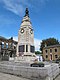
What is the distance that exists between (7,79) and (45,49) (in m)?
60.5

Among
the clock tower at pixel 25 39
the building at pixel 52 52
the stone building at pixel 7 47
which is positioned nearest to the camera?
the clock tower at pixel 25 39

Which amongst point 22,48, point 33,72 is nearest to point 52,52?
point 22,48

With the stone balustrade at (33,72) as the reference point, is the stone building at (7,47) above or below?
above

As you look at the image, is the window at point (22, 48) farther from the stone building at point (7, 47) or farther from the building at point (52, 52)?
the building at point (52, 52)

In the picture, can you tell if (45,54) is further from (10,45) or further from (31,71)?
(31,71)

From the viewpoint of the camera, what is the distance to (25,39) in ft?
116

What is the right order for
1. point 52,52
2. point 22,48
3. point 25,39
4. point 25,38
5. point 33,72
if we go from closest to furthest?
1. point 33,72
2. point 25,39
3. point 25,38
4. point 22,48
5. point 52,52

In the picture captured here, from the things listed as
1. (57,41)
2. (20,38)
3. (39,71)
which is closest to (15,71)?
(39,71)

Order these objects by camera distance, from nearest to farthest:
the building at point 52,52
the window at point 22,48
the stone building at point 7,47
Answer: the window at point 22,48, the stone building at point 7,47, the building at point 52,52

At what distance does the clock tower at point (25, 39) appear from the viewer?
35.1 metres

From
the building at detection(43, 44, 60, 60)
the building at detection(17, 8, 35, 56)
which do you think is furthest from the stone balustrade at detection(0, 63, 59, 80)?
the building at detection(43, 44, 60, 60)

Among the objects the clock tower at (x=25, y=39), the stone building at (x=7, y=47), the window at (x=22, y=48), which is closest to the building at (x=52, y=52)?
the stone building at (x=7, y=47)

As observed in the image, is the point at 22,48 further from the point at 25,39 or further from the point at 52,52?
the point at 52,52

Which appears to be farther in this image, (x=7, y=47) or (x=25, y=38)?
(x=7, y=47)
